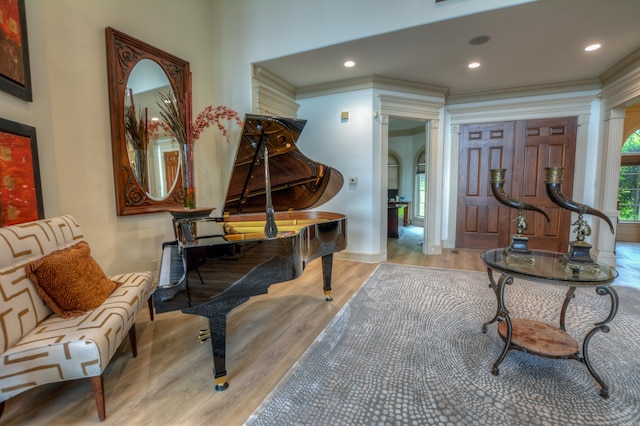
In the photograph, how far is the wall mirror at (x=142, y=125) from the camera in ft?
8.91

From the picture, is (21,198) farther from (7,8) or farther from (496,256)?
(496,256)

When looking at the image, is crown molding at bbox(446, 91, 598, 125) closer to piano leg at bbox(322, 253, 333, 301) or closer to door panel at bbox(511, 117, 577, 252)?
door panel at bbox(511, 117, 577, 252)

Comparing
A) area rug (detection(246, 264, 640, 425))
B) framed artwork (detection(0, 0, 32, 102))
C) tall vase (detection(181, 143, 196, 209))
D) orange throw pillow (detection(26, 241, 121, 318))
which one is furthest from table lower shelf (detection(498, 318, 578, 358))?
framed artwork (detection(0, 0, 32, 102))

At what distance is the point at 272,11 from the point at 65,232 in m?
3.31

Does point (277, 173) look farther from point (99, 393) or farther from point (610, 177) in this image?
point (610, 177)

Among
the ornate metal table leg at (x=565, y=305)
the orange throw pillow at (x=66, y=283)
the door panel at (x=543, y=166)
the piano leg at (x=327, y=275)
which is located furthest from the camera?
the door panel at (x=543, y=166)

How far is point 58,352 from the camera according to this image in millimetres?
1324

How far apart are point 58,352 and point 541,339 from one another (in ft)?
9.00

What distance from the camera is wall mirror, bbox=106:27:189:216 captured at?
8.91 ft

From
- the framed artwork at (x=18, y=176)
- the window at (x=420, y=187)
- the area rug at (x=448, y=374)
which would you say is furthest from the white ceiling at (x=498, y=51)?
the window at (x=420, y=187)

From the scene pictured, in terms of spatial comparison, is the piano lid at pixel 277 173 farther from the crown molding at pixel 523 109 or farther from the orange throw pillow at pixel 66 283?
the crown molding at pixel 523 109

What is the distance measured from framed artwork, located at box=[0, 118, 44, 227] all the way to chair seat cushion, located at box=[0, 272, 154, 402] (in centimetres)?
83

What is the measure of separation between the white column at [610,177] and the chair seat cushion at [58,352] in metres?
5.70

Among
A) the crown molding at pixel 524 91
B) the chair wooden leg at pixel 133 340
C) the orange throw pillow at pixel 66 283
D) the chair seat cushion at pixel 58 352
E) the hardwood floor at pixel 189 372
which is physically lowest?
the hardwood floor at pixel 189 372
